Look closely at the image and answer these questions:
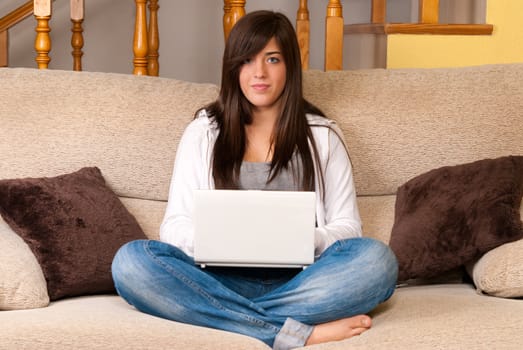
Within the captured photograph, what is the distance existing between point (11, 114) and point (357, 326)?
3.62ft

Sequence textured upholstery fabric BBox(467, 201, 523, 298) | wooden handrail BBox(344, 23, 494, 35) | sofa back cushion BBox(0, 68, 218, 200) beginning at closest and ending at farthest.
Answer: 1. textured upholstery fabric BBox(467, 201, 523, 298)
2. sofa back cushion BBox(0, 68, 218, 200)
3. wooden handrail BBox(344, 23, 494, 35)

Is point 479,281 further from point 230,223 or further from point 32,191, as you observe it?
point 32,191

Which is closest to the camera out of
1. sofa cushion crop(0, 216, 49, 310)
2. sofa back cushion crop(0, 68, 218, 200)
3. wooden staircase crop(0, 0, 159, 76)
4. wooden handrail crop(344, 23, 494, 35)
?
sofa cushion crop(0, 216, 49, 310)

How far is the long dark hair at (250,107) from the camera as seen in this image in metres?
2.33

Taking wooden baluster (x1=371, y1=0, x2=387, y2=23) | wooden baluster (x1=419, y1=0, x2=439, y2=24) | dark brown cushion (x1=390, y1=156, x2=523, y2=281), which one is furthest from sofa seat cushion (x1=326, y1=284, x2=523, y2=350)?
wooden baluster (x1=371, y1=0, x2=387, y2=23)

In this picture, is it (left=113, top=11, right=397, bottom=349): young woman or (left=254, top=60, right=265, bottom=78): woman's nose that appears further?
(left=254, top=60, right=265, bottom=78): woman's nose

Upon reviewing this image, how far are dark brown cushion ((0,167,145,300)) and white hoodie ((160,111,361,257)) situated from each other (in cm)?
14

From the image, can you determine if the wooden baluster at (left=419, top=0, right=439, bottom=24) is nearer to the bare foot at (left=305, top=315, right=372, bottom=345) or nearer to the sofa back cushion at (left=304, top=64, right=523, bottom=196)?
the sofa back cushion at (left=304, top=64, right=523, bottom=196)

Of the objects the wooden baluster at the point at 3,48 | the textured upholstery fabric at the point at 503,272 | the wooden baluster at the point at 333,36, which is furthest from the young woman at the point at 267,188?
the wooden baluster at the point at 3,48

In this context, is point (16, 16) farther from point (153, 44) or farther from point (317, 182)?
point (317, 182)

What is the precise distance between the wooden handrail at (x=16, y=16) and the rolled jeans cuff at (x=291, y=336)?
2.62 meters

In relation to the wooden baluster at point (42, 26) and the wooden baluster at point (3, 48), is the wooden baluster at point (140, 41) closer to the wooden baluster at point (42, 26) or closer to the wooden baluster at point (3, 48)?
the wooden baluster at point (42, 26)

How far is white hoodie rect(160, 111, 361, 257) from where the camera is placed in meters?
2.23

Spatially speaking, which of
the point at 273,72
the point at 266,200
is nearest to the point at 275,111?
the point at 273,72
